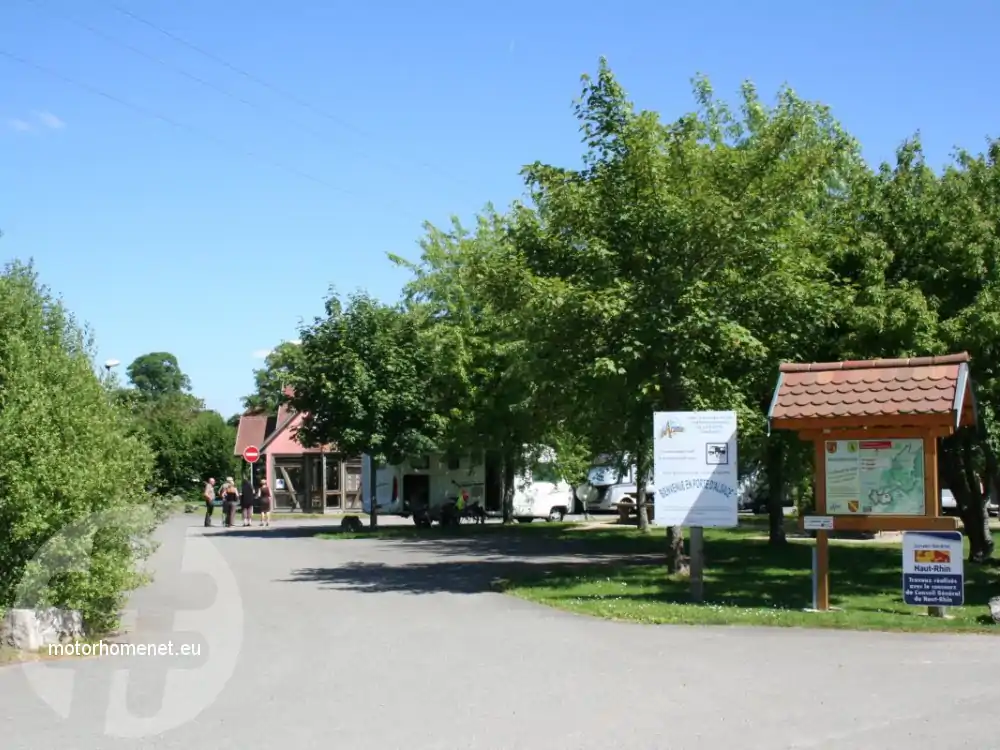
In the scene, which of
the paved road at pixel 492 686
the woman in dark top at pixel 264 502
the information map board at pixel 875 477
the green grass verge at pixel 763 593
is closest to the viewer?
the paved road at pixel 492 686

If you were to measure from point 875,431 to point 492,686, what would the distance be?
7.27 meters

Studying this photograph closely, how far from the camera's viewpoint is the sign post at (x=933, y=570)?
44.4ft

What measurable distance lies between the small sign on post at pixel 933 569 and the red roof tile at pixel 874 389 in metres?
1.60

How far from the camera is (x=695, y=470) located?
15.5 m

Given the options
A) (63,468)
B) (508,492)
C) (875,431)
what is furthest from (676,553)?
(508,492)

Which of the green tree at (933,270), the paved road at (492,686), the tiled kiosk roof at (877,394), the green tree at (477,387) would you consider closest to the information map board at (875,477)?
the tiled kiosk roof at (877,394)

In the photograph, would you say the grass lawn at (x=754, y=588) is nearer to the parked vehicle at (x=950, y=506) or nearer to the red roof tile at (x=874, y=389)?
the red roof tile at (x=874, y=389)

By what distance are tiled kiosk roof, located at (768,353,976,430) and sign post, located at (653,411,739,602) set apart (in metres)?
1.11

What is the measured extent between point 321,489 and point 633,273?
3817 cm

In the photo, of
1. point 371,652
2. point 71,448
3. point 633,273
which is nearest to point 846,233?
point 633,273

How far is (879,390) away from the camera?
555 inches

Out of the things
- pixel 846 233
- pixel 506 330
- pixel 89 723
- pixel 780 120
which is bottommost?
pixel 89 723

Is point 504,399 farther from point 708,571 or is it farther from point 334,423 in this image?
point 708,571

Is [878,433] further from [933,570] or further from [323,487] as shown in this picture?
[323,487]
